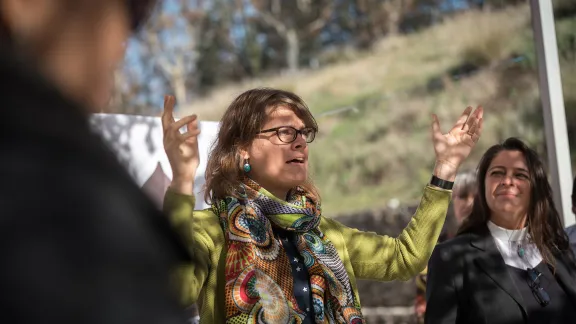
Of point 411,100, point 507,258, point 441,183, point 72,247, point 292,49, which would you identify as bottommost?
point 411,100

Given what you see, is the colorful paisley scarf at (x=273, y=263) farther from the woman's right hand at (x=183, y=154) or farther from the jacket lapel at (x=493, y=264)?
the jacket lapel at (x=493, y=264)

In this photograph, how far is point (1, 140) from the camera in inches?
18.0

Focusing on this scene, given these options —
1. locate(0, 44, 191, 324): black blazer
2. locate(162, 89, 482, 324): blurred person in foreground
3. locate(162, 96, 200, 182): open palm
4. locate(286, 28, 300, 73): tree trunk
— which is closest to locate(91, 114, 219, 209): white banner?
locate(162, 89, 482, 324): blurred person in foreground

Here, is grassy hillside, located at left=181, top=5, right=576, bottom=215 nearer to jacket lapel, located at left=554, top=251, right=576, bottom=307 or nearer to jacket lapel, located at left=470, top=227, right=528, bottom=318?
jacket lapel, located at left=554, top=251, right=576, bottom=307

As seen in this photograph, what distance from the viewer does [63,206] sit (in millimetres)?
461

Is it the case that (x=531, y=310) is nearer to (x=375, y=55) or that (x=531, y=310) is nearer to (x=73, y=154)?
(x=73, y=154)

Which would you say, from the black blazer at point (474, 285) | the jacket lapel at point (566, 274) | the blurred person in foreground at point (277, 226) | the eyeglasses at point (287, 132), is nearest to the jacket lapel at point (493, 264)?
the black blazer at point (474, 285)

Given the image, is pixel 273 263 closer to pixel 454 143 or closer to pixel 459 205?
pixel 454 143

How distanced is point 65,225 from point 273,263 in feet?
6.67

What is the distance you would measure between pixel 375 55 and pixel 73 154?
86.8 ft

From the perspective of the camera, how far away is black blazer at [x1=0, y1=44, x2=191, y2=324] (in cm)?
44

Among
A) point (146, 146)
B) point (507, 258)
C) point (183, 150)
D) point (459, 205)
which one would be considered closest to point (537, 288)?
point (507, 258)

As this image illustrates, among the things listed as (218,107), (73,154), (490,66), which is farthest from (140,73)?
(73,154)

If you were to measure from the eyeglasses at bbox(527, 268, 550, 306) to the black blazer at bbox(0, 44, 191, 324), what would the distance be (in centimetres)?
306
